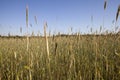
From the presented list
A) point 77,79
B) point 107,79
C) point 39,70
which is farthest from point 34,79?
point 107,79

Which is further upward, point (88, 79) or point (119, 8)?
point (119, 8)

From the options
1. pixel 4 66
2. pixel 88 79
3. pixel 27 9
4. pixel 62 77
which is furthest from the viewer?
pixel 4 66

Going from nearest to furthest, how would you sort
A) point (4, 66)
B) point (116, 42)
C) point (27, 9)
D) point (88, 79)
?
point (27, 9) < point (88, 79) < point (4, 66) < point (116, 42)

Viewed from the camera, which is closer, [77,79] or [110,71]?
[77,79]

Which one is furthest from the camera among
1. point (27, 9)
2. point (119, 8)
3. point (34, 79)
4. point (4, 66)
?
point (4, 66)

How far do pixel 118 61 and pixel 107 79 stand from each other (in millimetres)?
458

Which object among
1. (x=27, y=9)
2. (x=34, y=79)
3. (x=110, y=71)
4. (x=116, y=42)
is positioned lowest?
(x=34, y=79)

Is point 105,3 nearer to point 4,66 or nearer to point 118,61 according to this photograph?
point 118,61

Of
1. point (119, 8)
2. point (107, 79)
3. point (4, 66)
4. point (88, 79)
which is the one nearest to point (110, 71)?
point (107, 79)

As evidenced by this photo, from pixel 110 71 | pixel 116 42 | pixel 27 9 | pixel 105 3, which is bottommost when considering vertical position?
pixel 110 71

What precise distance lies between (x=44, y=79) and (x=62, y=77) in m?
0.25

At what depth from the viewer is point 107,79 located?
6.80 ft

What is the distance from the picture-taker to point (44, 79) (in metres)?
2.01

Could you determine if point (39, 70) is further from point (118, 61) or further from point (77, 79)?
point (118, 61)
